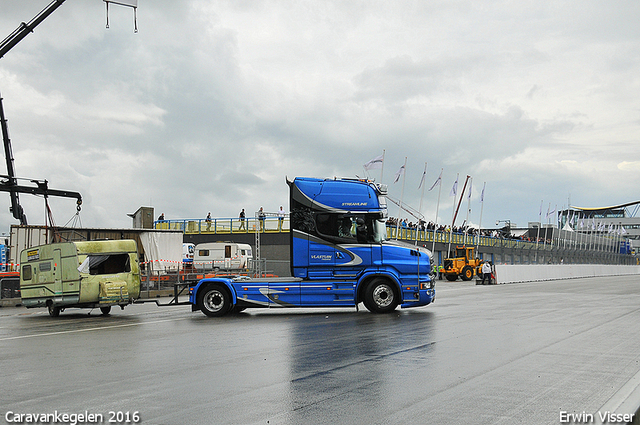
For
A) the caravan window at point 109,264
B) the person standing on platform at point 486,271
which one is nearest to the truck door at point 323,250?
the caravan window at point 109,264

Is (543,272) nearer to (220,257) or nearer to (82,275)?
(220,257)

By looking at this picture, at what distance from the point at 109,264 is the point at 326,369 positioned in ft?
39.3

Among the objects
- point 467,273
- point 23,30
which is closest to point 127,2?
point 23,30

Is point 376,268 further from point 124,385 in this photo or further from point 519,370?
point 124,385

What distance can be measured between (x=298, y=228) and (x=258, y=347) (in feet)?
21.8

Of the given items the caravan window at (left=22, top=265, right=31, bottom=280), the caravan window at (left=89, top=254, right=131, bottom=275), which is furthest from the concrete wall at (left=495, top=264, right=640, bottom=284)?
the caravan window at (left=22, top=265, right=31, bottom=280)

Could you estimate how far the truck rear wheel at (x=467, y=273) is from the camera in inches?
1989

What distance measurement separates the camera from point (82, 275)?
711 inches

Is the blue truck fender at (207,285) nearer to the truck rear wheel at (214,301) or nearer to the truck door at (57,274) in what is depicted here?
the truck rear wheel at (214,301)

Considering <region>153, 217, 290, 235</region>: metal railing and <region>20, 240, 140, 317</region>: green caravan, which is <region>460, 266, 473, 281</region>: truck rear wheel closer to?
<region>153, 217, 290, 235</region>: metal railing

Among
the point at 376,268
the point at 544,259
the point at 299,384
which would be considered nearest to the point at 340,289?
the point at 376,268

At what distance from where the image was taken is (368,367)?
8633mm

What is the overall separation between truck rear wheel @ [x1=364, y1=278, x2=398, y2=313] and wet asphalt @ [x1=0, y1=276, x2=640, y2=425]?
157 cm

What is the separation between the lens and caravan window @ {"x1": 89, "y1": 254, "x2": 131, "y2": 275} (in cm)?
1842
